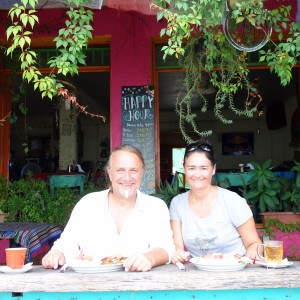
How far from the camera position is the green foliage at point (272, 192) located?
4809 millimetres

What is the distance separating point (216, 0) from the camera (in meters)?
2.89

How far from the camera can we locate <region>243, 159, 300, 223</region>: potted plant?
4.81m

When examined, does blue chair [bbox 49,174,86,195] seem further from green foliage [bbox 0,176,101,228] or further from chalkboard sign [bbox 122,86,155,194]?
chalkboard sign [bbox 122,86,155,194]

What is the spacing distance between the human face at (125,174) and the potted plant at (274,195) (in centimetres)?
279

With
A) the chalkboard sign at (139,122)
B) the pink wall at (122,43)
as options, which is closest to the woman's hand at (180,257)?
the chalkboard sign at (139,122)

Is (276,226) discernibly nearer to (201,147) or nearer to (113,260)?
(201,147)

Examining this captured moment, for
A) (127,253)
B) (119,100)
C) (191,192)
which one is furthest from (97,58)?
(127,253)

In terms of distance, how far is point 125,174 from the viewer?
2297 mm

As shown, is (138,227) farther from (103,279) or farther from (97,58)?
(97,58)

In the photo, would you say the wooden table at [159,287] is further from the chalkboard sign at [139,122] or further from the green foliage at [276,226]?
the chalkboard sign at [139,122]

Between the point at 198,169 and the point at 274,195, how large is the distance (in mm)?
2592

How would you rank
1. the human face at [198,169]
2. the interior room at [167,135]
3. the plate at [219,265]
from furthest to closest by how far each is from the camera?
the interior room at [167,135], the human face at [198,169], the plate at [219,265]

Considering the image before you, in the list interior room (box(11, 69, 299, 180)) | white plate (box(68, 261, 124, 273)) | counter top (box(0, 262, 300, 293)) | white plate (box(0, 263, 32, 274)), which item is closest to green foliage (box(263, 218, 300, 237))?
counter top (box(0, 262, 300, 293))

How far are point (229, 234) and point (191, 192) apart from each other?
30 centimetres
